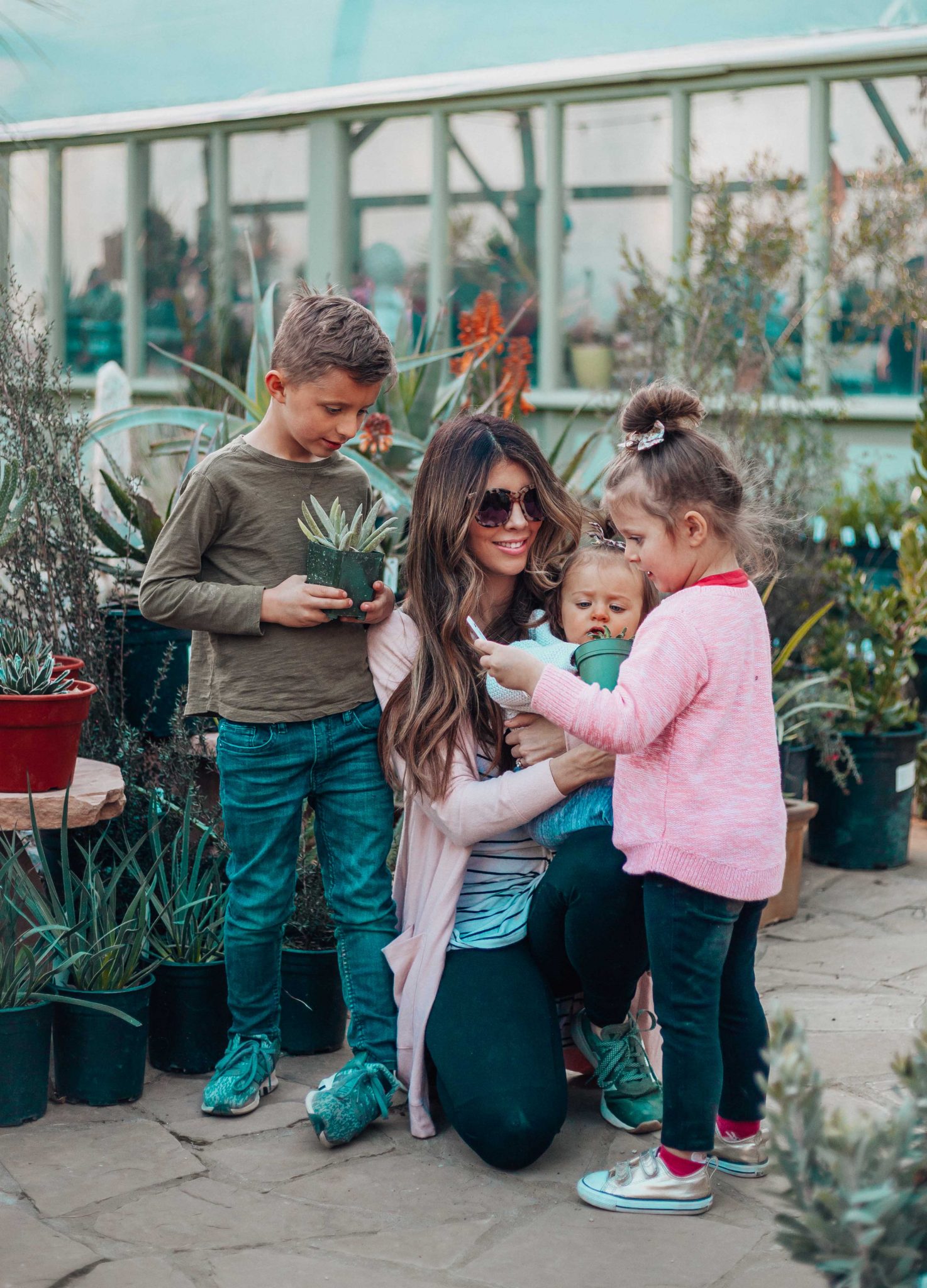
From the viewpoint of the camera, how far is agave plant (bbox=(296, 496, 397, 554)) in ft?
9.35

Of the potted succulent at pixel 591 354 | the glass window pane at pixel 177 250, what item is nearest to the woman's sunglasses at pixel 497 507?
the potted succulent at pixel 591 354

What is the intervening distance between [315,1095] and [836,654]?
3.03 metres

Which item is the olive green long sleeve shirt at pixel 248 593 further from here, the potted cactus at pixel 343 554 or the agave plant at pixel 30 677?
the agave plant at pixel 30 677

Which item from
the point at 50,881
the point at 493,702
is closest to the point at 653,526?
the point at 493,702

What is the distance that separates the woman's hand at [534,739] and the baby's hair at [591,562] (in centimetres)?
20

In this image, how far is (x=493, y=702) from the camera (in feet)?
9.75

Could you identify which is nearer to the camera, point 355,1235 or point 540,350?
point 355,1235

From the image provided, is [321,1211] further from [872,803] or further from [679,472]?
[872,803]

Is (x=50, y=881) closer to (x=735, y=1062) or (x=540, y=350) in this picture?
(x=735, y=1062)

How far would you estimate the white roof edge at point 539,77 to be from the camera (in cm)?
713

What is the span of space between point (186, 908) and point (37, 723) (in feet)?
1.74

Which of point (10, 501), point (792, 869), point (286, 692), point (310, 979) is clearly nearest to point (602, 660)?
point (286, 692)

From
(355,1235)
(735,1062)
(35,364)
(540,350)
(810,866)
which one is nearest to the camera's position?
(355,1235)

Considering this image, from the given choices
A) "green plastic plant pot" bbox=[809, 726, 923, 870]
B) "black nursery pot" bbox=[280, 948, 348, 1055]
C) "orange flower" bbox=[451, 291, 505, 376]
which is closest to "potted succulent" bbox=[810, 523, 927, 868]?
"green plastic plant pot" bbox=[809, 726, 923, 870]
